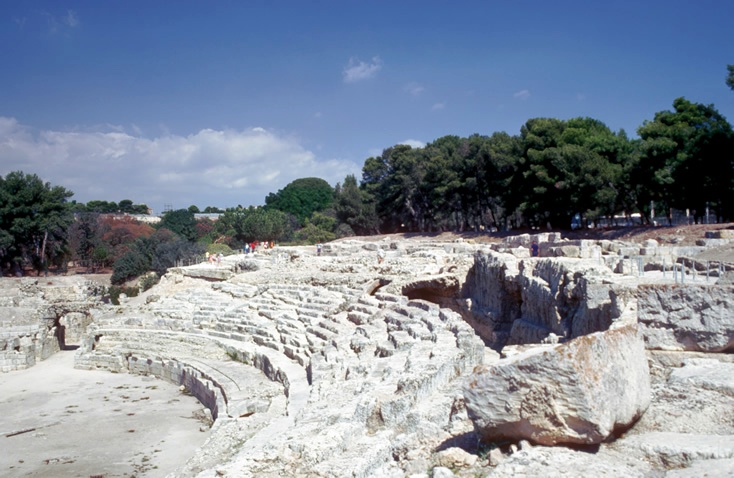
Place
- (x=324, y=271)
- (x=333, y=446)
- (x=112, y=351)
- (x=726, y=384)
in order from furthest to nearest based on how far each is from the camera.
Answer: (x=324, y=271), (x=112, y=351), (x=333, y=446), (x=726, y=384)

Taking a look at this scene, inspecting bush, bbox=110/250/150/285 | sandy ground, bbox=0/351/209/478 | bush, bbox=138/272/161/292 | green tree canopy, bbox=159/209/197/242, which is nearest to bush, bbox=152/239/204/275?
bush, bbox=110/250/150/285

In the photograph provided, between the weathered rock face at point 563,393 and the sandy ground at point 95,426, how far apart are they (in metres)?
6.41

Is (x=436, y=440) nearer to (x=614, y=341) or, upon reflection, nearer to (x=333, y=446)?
(x=333, y=446)

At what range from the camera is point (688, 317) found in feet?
22.5

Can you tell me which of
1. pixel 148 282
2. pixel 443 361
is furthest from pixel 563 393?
pixel 148 282

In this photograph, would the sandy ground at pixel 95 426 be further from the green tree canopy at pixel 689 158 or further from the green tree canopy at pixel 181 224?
the green tree canopy at pixel 181 224

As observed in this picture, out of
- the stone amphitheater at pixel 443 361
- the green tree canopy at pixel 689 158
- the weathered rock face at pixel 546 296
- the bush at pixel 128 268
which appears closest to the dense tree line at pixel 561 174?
the green tree canopy at pixel 689 158

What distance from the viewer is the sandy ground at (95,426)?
9.55 m

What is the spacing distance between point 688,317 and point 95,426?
1003 cm

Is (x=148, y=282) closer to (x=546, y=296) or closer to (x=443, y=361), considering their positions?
(x=546, y=296)

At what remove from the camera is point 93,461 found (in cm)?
969

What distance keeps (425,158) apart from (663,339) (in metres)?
39.4

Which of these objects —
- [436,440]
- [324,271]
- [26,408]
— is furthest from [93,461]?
[324,271]

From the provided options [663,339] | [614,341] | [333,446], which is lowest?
[333,446]
